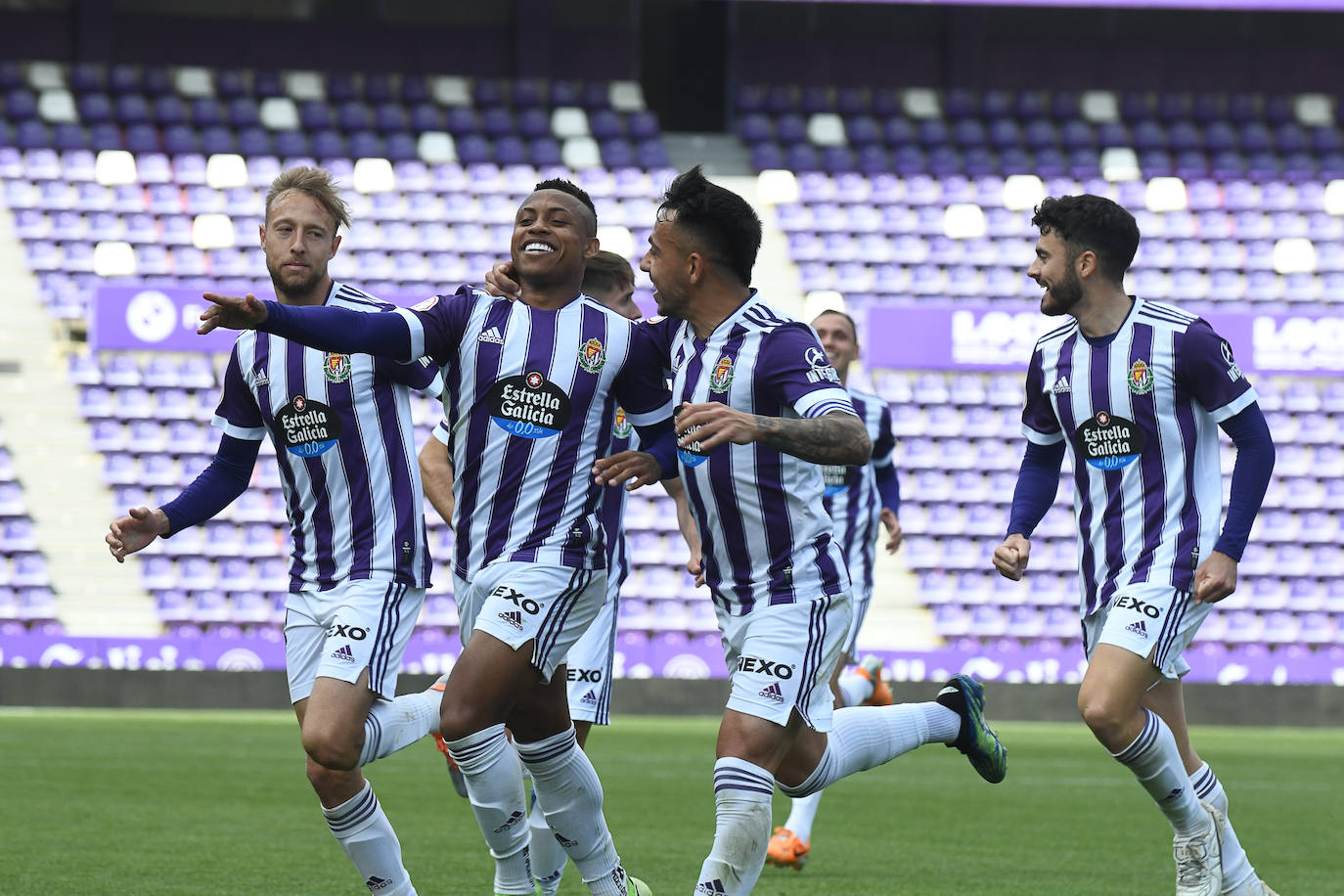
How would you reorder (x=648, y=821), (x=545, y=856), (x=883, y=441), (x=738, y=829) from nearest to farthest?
(x=738, y=829) < (x=545, y=856) < (x=648, y=821) < (x=883, y=441)

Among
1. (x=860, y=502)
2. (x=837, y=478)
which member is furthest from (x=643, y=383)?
(x=860, y=502)

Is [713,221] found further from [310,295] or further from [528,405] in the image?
[310,295]

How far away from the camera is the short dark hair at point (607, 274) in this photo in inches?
260

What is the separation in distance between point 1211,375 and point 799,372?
1.60m

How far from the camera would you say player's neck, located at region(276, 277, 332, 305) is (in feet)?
18.0

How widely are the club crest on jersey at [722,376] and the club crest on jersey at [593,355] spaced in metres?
0.57

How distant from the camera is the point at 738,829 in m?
4.46

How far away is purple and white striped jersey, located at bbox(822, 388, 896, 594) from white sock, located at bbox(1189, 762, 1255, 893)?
115 inches

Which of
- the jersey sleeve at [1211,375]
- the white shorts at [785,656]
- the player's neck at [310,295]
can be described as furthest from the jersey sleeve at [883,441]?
the white shorts at [785,656]

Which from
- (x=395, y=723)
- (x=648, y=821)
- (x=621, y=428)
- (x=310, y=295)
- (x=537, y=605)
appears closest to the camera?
(x=537, y=605)

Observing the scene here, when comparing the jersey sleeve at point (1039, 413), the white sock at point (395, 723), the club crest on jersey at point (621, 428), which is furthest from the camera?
the club crest on jersey at point (621, 428)

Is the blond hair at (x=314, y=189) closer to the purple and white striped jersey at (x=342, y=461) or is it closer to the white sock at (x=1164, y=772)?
the purple and white striped jersey at (x=342, y=461)

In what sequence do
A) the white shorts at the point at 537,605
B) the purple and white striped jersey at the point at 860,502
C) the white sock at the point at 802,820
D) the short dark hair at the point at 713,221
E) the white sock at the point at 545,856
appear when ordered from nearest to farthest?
1. the short dark hair at the point at 713,221
2. the white shorts at the point at 537,605
3. the white sock at the point at 545,856
4. the white sock at the point at 802,820
5. the purple and white striped jersey at the point at 860,502

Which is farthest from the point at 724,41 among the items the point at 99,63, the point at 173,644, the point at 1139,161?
the point at 173,644
